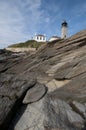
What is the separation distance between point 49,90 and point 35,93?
1.42 meters

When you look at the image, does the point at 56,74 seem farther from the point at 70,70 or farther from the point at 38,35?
the point at 38,35

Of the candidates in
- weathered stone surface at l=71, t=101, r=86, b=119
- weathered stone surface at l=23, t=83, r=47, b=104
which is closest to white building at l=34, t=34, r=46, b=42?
weathered stone surface at l=23, t=83, r=47, b=104

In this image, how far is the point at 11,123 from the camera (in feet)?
35.6

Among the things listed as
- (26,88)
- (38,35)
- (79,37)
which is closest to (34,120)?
(26,88)

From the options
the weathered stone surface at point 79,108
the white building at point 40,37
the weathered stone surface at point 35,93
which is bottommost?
the weathered stone surface at point 79,108

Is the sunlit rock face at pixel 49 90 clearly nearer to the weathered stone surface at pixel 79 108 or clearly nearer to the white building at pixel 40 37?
the weathered stone surface at pixel 79 108

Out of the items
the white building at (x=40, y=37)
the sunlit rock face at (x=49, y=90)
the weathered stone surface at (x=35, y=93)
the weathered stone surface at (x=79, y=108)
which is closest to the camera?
the sunlit rock face at (x=49, y=90)

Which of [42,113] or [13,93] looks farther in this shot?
[13,93]

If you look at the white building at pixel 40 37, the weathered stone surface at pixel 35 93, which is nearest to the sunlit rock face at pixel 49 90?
the weathered stone surface at pixel 35 93

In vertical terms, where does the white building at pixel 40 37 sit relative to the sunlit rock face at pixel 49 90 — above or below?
above

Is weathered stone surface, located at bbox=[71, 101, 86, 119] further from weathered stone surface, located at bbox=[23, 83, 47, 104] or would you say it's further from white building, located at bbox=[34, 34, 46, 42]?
white building, located at bbox=[34, 34, 46, 42]

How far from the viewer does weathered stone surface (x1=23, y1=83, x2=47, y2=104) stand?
12520mm

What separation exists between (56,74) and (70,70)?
124 centimetres

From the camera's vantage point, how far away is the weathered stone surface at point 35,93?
12.5 meters
